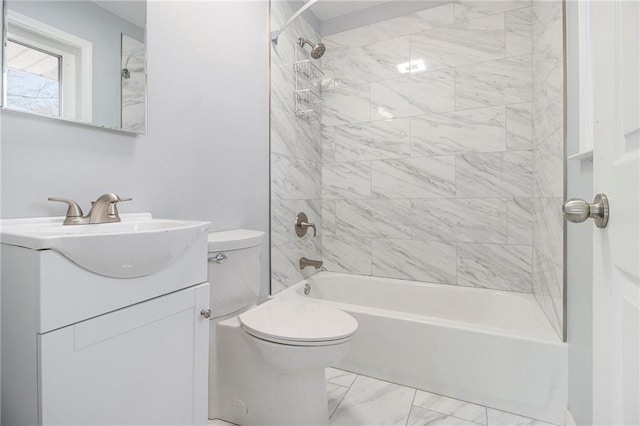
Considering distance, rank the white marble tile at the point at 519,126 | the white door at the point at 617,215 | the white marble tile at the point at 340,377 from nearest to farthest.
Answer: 1. the white door at the point at 617,215
2. the white marble tile at the point at 340,377
3. the white marble tile at the point at 519,126

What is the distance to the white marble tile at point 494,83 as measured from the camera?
204 centimetres

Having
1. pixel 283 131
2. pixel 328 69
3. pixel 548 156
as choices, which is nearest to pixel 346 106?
pixel 328 69

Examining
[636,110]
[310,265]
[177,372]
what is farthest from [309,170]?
[636,110]

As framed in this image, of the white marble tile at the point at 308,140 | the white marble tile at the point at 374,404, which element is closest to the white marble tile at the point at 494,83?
the white marble tile at the point at 308,140

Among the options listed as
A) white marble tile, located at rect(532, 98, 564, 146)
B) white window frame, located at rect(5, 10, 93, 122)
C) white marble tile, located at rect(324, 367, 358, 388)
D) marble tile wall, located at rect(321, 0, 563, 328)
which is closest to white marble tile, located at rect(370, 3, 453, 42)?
marble tile wall, located at rect(321, 0, 563, 328)

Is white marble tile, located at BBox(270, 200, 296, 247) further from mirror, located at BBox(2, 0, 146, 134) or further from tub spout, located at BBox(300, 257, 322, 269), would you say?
mirror, located at BBox(2, 0, 146, 134)

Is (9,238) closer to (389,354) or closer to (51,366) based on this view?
(51,366)

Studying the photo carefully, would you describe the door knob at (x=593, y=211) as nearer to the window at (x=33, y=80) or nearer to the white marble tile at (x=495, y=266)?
the window at (x=33, y=80)

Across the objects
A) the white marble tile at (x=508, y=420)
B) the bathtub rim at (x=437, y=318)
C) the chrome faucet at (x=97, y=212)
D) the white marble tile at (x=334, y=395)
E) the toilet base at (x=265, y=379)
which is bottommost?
the white marble tile at (x=334, y=395)

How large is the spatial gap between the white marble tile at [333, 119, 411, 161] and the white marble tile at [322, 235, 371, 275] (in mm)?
654

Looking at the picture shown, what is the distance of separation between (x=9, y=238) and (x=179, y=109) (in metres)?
0.92

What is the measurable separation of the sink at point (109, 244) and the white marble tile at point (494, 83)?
1.97 meters

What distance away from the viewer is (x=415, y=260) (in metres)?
2.36

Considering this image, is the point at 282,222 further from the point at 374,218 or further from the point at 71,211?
the point at 71,211
